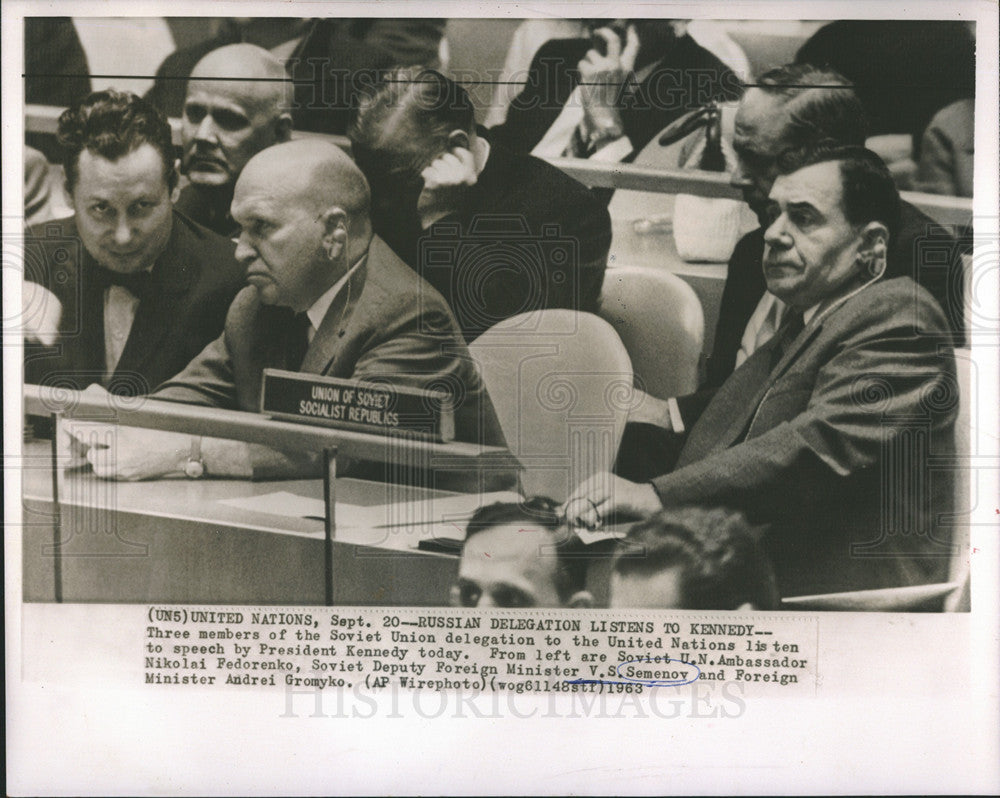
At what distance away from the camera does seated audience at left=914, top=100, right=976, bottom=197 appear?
279 centimetres

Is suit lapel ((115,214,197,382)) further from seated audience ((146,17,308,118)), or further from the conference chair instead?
the conference chair

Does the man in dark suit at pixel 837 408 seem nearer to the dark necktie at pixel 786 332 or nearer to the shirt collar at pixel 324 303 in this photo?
the dark necktie at pixel 786 332

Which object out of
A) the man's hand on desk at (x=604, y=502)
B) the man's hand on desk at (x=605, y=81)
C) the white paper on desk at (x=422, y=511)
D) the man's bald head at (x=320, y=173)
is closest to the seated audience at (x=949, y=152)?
the man's hand on desk at (x=605, y=81)

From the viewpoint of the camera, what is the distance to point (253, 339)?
2.82 metres

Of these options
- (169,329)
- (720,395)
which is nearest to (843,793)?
(720,395)

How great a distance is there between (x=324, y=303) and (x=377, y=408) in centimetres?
41

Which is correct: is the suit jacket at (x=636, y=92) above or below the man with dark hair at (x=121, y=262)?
above

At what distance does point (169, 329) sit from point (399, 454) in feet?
2.95

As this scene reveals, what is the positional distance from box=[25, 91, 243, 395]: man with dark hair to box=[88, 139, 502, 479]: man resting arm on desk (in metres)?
0.09

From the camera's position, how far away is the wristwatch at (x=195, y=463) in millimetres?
2811

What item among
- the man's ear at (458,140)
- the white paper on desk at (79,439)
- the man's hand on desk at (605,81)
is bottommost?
the white paper on desk at (79,439)

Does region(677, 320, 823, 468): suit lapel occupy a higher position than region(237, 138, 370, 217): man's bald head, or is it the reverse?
region(237, 138, 370, 217): man's bald head

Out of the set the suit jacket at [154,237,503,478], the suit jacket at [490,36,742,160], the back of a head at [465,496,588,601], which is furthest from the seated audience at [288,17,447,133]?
the back of a head at [465,496,588,601]

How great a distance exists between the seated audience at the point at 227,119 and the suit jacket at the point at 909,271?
1.62 metres
